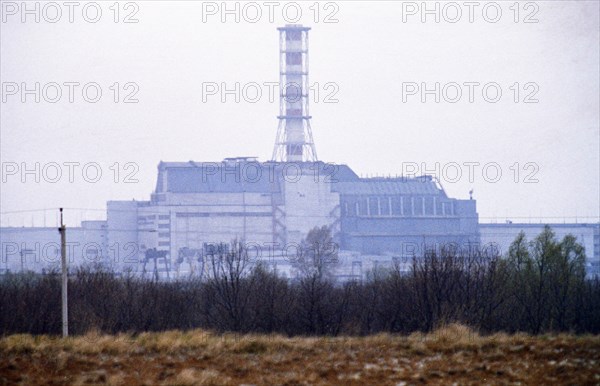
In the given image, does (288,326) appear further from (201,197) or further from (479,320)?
(201,197)

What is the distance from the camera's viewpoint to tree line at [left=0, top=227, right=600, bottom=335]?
2694 cm

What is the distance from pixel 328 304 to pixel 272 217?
67.0 meters

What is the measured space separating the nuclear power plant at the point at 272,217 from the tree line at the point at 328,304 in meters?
54.8

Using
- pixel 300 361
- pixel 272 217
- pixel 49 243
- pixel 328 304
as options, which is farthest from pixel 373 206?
pixel 300 361

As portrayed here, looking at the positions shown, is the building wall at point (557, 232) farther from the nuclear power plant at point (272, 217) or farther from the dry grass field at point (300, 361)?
the dry grass field at point (300, 361)

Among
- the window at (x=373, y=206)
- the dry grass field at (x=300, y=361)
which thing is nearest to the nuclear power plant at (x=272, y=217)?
the window at (x=373, y=206)


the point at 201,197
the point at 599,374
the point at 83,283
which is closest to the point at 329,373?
the point at 599,374

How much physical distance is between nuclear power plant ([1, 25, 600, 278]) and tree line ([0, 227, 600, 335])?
54.8 metres

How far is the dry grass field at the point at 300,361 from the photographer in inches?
469

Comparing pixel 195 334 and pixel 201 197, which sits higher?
pixel 201 197

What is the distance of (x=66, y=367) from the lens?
42.2 feet

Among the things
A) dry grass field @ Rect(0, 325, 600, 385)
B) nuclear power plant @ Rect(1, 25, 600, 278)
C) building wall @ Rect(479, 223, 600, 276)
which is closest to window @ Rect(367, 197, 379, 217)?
nuclear power plant @ Rect(1, 25, 600, 278)

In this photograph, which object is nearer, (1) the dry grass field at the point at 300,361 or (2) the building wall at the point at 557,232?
(1) the dry grass field at the point at 300,361

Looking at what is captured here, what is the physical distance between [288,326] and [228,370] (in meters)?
15.5
